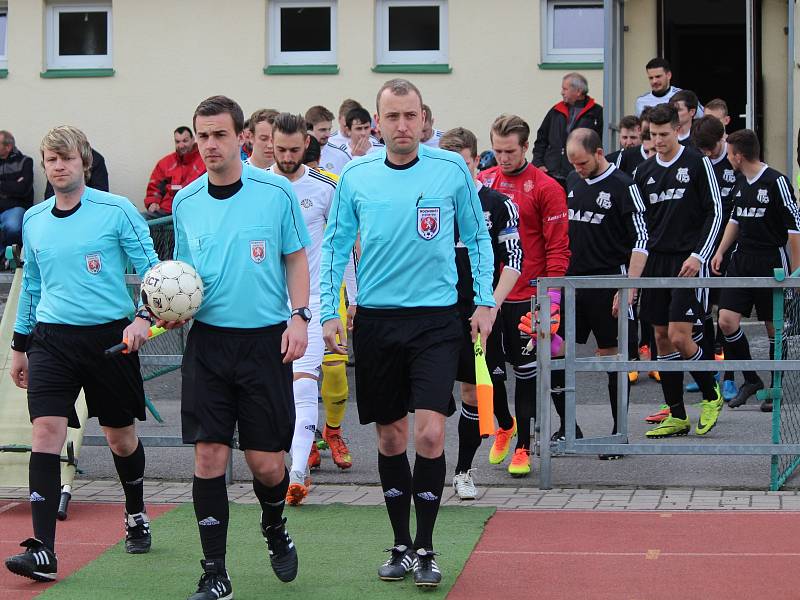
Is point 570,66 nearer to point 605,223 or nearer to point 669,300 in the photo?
point 669,300

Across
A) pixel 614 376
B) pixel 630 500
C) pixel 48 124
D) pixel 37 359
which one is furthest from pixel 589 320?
pixel 48 124

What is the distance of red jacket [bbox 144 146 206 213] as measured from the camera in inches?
641

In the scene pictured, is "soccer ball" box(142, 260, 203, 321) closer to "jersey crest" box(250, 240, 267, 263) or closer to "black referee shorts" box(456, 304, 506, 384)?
"jersey crest" box(250, 240, 267, 263)

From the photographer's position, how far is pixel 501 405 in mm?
8727

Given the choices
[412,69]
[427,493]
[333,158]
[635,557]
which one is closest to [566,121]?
[412,69]

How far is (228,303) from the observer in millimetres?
5922

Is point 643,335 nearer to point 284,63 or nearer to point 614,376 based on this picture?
point 614,376

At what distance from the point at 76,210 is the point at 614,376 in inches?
156

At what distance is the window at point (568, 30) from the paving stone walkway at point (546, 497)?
352 inches

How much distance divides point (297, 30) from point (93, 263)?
35.4 ft

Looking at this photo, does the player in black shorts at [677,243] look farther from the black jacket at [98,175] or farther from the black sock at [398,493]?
the black jacket at [98,175]

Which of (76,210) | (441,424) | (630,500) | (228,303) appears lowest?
(630,500)

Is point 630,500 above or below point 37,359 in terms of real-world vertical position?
below

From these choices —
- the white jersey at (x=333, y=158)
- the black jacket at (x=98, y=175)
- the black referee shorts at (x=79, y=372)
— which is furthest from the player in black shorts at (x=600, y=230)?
the black jacket at (x=98, y=175)
